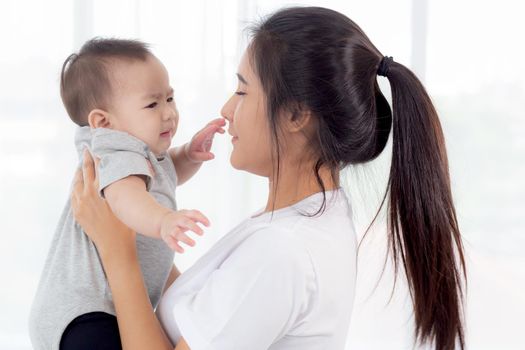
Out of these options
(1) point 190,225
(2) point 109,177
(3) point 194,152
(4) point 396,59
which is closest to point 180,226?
(1) point 190,225

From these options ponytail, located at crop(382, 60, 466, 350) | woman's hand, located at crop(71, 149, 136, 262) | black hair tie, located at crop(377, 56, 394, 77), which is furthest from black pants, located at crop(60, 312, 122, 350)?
black hair tie, located at crop(377, 56, 394, 77)

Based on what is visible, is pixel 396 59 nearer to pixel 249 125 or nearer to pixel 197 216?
pixel 249 125

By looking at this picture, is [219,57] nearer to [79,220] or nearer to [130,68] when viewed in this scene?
[130,68]

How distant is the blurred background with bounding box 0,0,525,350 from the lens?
272cm

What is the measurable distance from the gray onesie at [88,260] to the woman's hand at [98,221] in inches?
2.1

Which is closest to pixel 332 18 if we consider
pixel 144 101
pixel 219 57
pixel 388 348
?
pixel 144 101

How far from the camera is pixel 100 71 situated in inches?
60.2

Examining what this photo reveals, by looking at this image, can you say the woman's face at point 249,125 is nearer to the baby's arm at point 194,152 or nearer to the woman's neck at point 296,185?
the woman's neck at point 296,185

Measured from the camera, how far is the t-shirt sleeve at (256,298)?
3.84ft

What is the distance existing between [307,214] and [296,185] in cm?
11

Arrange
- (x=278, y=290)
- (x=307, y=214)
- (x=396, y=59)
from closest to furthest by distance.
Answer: (x=278, y=290), (x=307, y=214), (x=396, y=59)

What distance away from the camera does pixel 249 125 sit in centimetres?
136

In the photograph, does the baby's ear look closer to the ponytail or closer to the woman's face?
the woman's face

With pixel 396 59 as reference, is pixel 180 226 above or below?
below
